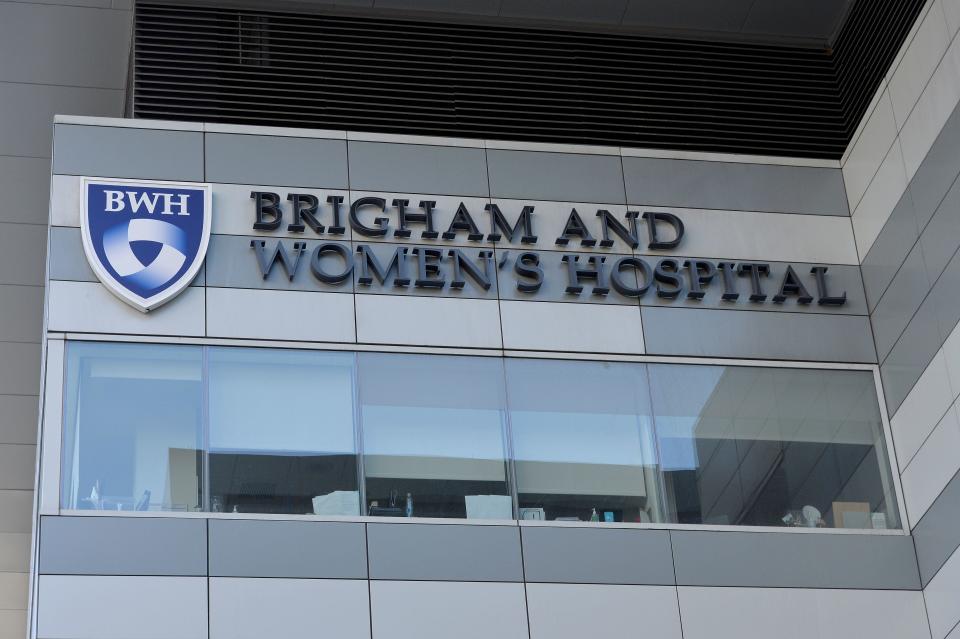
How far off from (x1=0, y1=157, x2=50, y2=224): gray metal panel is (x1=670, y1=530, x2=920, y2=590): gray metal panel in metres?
8.60

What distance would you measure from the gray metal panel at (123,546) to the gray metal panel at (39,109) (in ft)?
21.0

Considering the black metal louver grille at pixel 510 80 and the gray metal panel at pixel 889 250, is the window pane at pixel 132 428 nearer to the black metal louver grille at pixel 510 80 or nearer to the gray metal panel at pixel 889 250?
the black metal louver grille at pixel 510 80

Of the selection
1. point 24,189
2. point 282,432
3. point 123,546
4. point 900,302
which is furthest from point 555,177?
point 24,189

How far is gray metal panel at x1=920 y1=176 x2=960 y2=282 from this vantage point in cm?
1259

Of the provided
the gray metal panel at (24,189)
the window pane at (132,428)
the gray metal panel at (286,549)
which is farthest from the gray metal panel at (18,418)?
the gray metal panel at (286,549)

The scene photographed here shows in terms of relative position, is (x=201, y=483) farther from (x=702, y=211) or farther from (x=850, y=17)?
(x=850, y=17)

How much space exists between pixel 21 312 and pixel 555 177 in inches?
290

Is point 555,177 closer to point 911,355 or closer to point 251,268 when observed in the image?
point 251,268

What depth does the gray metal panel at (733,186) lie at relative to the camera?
1434 cm

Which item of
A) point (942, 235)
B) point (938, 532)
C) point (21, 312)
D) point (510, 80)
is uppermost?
point (510, 80)

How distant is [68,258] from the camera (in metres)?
12.6

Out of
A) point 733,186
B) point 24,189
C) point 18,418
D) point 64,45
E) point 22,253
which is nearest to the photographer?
point 733,186

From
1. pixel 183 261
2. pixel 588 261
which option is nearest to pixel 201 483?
pixel 183 261

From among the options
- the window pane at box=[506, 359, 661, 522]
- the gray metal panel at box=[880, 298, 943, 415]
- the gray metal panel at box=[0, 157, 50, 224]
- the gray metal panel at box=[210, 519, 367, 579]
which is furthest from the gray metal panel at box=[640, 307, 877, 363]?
the gray metal panel at box=[0, 157, 50, 224]
